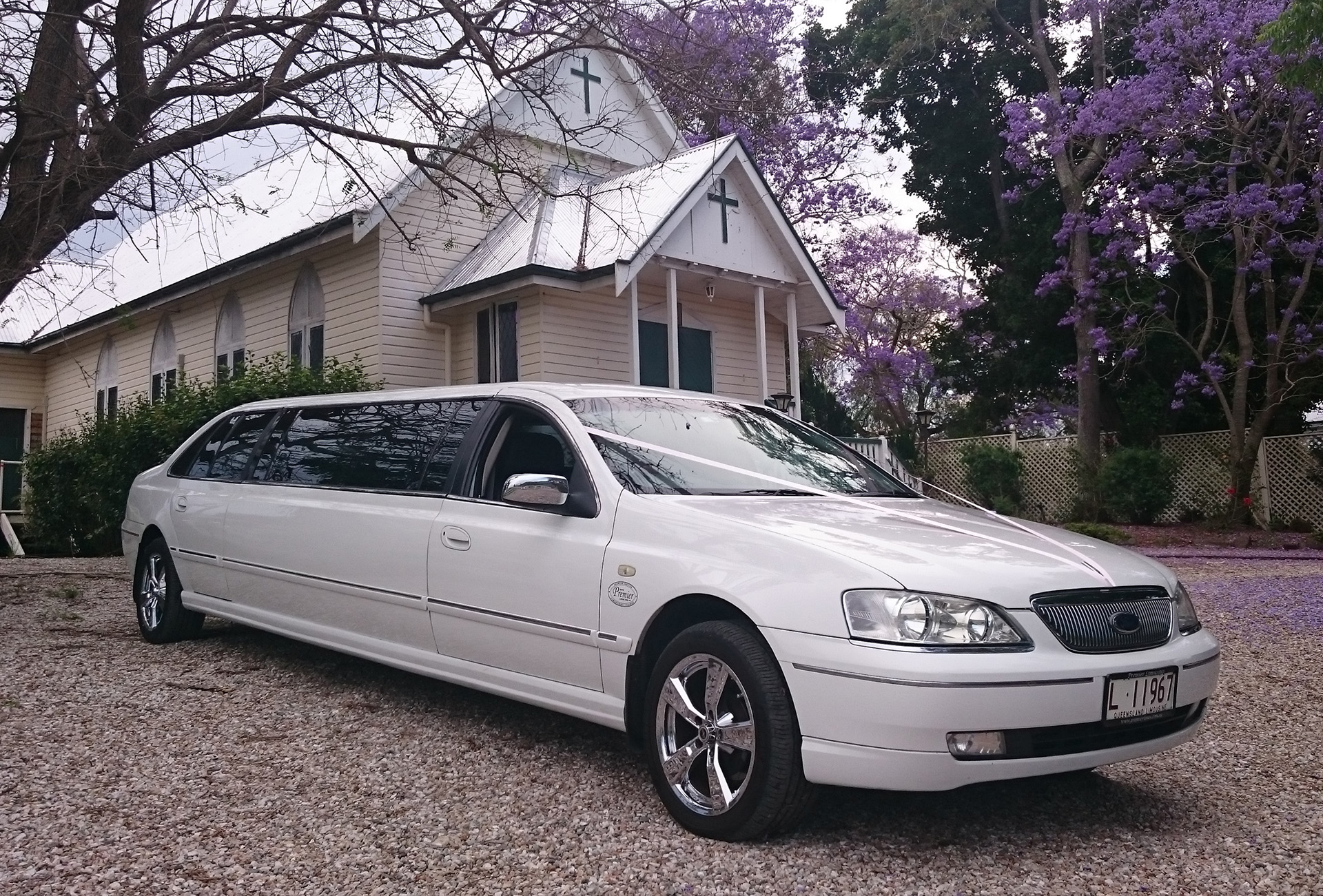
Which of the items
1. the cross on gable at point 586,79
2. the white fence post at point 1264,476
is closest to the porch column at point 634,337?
the cross on gable at point 586,79

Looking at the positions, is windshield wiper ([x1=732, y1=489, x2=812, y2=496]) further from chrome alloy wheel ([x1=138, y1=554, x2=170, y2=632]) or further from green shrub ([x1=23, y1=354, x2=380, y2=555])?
green shrub ([x1=23, y1=354, x2=380, y2=555])

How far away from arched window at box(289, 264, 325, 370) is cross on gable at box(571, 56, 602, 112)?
515 centimetres

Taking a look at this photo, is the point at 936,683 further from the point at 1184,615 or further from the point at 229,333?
the point at 229,333

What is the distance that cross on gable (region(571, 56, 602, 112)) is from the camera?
17234mm

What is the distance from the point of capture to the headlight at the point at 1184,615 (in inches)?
157

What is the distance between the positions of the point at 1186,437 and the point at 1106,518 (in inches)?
107

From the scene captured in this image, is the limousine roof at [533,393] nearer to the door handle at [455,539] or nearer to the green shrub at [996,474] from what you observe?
the door handle at [455,539]

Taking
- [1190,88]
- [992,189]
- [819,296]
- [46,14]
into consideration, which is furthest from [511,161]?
[992,189]

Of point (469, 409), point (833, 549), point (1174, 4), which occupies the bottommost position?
point (833, 549)

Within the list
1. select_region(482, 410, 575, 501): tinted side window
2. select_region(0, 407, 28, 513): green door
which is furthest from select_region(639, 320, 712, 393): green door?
select_region(0, 407, 28, 513): green door

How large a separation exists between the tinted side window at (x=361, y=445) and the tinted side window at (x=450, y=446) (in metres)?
0.07

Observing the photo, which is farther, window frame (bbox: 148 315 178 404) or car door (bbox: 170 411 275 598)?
window frame (bbox: 148 315 178 404)

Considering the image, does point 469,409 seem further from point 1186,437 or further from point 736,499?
point 1186,437

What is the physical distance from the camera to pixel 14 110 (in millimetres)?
7297
